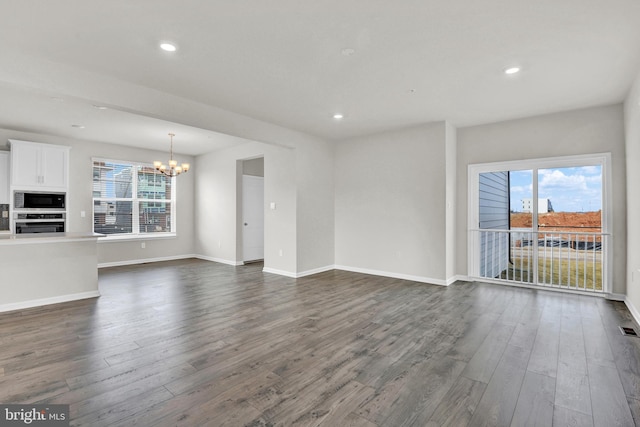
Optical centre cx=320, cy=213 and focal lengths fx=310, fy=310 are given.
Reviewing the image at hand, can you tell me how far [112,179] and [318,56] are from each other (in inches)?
247


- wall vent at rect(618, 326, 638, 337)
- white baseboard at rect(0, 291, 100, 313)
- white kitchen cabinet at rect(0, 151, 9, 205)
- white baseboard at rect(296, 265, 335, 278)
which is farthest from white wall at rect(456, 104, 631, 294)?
white kitchen cabinet at rect(0, 151, 9, 205)

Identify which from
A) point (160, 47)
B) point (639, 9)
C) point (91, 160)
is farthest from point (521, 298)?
point (91, 160)

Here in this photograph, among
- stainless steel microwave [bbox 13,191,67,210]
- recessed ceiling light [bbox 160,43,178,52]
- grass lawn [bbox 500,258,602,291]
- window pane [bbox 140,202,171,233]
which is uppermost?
recessed ceiling light [bbox 160,43,178,52]

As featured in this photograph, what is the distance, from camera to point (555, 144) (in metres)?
4.73

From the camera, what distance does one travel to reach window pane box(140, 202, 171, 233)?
300 inches

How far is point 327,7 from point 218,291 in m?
4.07

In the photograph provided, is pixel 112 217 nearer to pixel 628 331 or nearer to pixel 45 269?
pixel 45 269

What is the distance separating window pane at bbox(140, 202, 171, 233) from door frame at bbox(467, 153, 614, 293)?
7.04 meters

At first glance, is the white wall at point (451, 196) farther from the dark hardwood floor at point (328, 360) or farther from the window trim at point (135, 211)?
the window trim at point (135, 211)

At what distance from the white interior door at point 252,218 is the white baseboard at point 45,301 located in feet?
10.9

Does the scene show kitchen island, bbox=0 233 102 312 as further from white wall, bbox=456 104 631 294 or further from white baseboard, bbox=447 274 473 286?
white wall, bbox=456 104 631 294

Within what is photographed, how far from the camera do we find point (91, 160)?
6.64 m

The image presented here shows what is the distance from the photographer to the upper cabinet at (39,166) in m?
5.42

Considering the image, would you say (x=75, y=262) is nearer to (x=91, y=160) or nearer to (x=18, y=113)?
(x=18, y=113)
